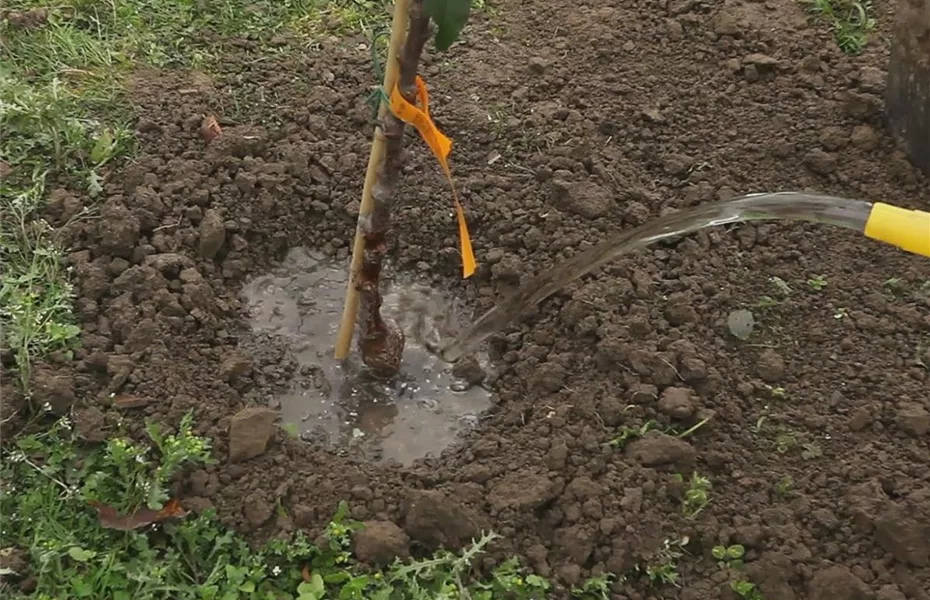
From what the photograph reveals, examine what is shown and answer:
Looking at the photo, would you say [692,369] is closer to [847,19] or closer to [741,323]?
[741,323]

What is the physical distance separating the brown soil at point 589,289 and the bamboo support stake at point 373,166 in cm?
17

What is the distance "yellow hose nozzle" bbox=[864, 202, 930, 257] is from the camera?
4.44 ft

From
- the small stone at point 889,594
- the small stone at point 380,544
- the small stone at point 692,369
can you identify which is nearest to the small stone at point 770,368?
the small stone at point 692,369

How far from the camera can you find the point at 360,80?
7.97ft

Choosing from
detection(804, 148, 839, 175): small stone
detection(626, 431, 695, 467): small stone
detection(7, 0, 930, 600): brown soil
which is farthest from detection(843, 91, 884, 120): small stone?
detection(626, 431, 695, 467): small stone

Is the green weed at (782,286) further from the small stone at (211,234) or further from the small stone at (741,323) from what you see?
the small stone at (211,234)

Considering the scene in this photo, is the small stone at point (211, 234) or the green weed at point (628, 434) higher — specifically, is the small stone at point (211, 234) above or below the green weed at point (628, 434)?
above

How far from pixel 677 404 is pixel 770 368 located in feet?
0.73

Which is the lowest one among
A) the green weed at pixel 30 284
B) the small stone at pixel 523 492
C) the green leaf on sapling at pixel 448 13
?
the small stone at pixel 523 492

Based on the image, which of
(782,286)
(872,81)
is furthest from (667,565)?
(872,81)

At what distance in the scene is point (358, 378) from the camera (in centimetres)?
200

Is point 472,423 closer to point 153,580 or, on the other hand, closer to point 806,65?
point 153,580

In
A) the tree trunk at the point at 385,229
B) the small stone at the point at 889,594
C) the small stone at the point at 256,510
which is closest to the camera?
the tree trunk at the point at 385,229

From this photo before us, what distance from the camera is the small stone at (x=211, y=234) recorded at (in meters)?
2.04
